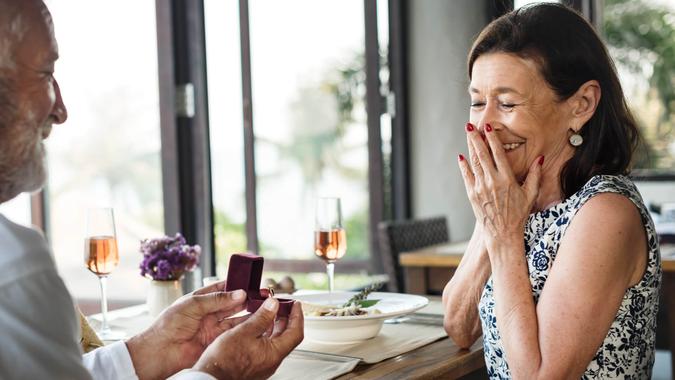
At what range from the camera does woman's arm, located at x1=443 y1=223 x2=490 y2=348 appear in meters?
→ 1.80

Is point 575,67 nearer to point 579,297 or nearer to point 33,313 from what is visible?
point 579,297

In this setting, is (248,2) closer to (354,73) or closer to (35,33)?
(354,73)

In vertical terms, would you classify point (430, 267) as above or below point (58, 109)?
below

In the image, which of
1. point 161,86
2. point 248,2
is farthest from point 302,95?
point 161,86

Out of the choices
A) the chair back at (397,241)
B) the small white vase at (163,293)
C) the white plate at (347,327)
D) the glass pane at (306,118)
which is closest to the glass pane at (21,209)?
the glass pane at (306,118)

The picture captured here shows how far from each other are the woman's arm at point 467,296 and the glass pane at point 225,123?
1880mm

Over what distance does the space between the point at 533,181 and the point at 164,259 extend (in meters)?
0.86

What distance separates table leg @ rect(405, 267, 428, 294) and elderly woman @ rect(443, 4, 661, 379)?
1.55 meters

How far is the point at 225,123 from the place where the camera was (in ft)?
12.4

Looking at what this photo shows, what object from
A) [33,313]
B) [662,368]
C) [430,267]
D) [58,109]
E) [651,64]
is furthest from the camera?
[651,64]

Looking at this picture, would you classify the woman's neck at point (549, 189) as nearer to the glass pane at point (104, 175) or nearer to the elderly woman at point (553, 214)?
the elderly woman at point (553, 214)

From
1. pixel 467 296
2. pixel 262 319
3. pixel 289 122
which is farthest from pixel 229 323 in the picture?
pixel 289 122

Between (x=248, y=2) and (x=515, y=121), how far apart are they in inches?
90.2

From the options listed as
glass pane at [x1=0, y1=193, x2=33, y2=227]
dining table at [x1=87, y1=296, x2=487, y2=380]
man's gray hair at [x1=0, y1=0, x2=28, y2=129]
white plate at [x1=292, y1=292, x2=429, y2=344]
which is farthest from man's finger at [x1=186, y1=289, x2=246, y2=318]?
glass pane at [x1=0, y1=193, x2=33, y2=227]
